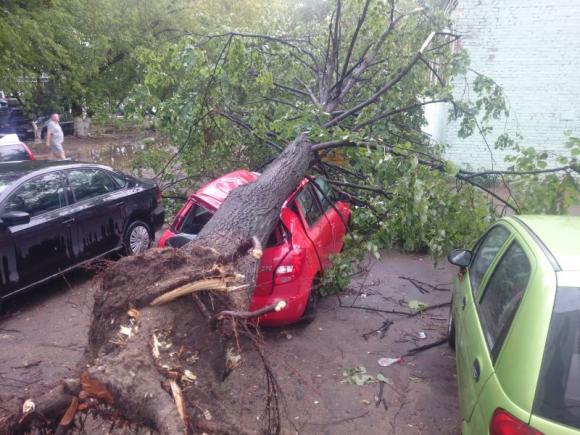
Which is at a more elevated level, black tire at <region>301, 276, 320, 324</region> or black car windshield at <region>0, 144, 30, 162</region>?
black car windshield at <region>0, 144, 30, 162</region>

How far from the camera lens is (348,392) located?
13.5ft

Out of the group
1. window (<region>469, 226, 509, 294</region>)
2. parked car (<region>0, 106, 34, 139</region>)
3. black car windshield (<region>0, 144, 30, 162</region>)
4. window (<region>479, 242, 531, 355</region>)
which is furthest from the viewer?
parked car (<region>0, 106, 34, 139</region>)

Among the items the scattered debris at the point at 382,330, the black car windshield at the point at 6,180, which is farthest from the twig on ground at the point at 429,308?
the black car windshield at the point at 6,180

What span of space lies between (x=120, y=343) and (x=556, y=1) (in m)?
12.0

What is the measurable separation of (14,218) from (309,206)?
126 inches

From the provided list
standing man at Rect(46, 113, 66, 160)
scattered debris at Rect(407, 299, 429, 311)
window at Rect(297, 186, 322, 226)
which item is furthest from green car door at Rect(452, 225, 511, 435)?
standing man at Rect(46, 113, 66, 160)

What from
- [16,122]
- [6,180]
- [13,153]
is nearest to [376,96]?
[6,180]

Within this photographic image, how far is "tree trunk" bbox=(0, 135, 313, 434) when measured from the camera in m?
2.21

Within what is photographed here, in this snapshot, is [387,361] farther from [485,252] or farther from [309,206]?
[309,206]

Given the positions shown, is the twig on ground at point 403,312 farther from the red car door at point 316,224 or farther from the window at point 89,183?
the window at point 89,183

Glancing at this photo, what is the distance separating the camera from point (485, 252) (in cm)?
384

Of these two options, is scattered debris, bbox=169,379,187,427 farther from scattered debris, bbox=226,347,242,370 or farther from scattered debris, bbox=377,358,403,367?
scattered debris, bbox=377,358,403,367

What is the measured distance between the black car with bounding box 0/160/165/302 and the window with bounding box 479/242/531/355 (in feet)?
13.5

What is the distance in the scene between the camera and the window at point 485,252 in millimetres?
3547
